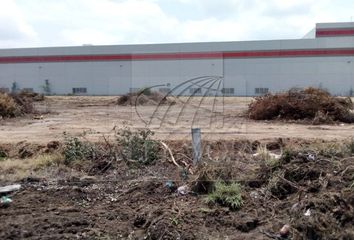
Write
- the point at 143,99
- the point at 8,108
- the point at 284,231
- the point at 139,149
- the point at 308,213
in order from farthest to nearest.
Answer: the point at 143,99 < the point at 8,108 < the point at 139,149 < the point at 308,213 < the point at 284,231

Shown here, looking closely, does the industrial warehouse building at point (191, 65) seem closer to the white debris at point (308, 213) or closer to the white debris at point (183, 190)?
the white debris at point (183, 190)

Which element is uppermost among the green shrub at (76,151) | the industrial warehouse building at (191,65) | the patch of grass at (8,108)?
the industrial warehouse building at (191,65)

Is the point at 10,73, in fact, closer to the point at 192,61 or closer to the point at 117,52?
the point at 117,52

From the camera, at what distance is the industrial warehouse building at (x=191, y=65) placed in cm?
5722

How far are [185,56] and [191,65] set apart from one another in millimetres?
1391

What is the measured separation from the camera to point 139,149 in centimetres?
954

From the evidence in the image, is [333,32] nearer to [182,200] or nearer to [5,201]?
[182,200]

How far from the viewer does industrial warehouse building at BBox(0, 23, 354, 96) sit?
188 feet

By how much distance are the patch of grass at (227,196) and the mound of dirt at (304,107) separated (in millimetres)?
13586

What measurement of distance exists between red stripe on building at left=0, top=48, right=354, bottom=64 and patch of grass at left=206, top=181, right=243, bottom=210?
53.0m

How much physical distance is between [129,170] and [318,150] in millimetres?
3408

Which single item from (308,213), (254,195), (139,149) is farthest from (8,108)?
(308,213)

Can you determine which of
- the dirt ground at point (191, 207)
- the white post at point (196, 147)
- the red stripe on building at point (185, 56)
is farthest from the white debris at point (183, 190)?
the red stripe on building at point (185, 56)

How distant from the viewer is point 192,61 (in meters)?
60.6
